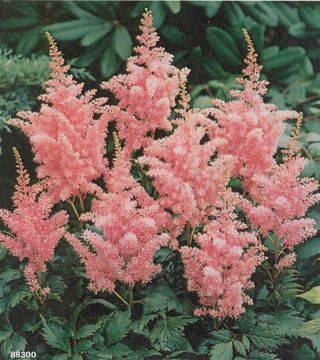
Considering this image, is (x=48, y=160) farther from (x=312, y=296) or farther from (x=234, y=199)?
(x=312, y=296)

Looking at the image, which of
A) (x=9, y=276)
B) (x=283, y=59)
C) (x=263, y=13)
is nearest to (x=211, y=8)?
(x=263, y=13)

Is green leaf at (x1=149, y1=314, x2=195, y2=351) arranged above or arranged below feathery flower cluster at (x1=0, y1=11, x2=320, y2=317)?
below

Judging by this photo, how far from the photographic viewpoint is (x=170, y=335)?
239cm

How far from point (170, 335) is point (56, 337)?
444mm

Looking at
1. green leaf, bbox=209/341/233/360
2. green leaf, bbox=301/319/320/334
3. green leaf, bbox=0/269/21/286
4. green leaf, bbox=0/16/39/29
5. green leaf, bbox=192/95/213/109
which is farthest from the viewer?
green leaf, bbox=0/16/39/29

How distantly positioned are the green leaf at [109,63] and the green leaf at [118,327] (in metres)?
1.67

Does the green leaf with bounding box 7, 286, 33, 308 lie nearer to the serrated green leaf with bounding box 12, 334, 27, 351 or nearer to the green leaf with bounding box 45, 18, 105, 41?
the serrated green leaf with bounding box 12, 334, 27, 351

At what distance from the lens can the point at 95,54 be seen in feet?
12.5

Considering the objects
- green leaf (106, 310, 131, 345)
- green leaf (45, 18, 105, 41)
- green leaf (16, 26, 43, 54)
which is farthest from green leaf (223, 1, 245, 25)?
green leaf (106, 310, 131, 345)

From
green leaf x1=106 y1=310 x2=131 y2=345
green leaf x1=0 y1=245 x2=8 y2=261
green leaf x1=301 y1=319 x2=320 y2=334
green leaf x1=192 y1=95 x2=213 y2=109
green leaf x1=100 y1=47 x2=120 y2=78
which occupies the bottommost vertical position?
green leaf x1=0 y1=245 x2=8 y2=261

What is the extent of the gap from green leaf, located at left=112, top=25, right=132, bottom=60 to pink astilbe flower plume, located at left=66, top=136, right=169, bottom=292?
1.32m

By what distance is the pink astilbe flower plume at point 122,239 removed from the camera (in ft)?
7.82

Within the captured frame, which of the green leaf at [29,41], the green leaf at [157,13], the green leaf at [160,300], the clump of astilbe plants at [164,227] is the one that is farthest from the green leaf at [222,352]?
the green leaf at [29,41]

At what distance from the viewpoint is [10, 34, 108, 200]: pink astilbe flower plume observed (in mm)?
2664
